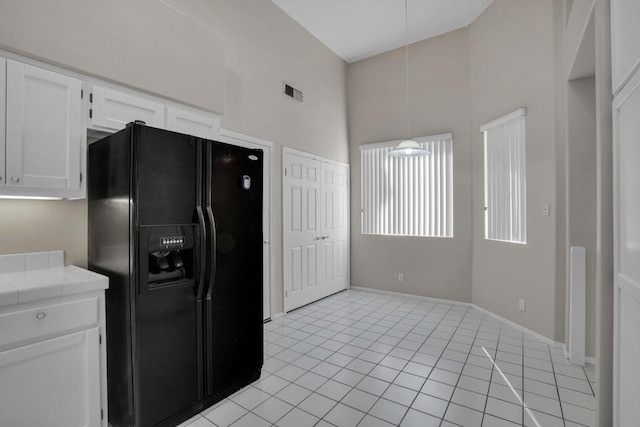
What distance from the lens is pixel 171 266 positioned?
199 centimetres

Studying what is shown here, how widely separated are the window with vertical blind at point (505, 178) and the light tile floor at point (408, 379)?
116 cm

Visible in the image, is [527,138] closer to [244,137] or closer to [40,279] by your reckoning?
[244,137]

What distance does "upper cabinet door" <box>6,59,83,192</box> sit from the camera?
1724mm

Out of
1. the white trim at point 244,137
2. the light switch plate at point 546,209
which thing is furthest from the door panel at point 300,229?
the light switch plate at point 546,209

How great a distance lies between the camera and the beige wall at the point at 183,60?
192 cm

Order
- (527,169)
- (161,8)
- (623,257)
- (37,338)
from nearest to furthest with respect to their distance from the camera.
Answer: (623,257) < (37,338) < (161,8) < (527,169)

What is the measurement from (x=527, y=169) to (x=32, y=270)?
4.46 metres

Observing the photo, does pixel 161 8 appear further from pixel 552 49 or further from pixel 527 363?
pixel 527 363

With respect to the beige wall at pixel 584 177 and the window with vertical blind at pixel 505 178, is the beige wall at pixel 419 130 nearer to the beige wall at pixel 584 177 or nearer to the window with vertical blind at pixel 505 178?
the window with vertical blind at pixel 505 178

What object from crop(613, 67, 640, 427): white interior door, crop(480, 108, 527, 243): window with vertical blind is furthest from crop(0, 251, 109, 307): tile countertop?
crop(480, 108, 527, 243): window with vertical blind

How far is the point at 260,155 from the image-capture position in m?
2.51

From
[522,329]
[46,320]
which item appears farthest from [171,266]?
[522,329]

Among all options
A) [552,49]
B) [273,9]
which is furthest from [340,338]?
[273,9]

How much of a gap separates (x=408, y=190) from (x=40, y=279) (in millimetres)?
4432
